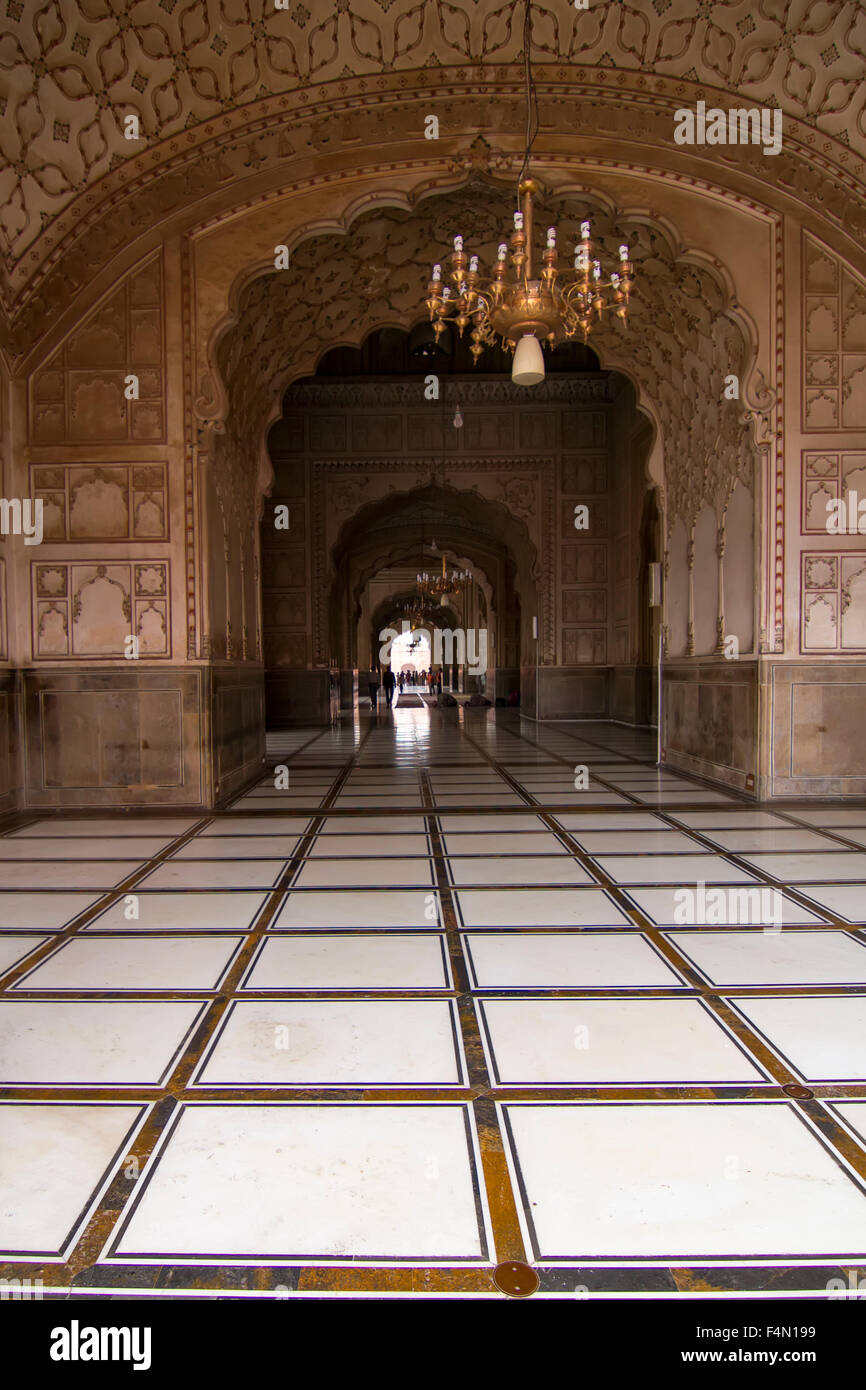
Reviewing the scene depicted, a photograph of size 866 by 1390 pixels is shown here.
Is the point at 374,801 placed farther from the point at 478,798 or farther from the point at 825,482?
the point at 825,482

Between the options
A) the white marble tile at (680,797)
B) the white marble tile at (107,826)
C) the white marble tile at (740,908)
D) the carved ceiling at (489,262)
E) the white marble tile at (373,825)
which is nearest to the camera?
the white marble tile at (740,908)

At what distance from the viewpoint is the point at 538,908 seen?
10.2 feet

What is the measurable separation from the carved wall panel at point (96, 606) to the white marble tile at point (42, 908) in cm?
228

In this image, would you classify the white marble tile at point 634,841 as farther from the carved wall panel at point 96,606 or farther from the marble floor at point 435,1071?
the carved wall panel at point 96,606

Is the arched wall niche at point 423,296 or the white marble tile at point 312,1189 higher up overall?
the arched wall niche at point 423,296

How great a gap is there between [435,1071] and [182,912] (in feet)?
5.13

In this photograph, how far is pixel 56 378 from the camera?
5.30m

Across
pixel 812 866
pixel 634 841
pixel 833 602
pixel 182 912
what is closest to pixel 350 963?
pixel 182 912

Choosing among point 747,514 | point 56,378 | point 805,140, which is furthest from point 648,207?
point 56,378

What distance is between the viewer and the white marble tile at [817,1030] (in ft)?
6.01

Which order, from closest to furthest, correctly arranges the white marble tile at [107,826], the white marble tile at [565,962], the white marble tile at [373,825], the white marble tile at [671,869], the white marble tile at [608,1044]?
the white marble tile at [608,1044]
the white marble tile at [565,962]
the white marble tile at [671,869]
the white marble tile at [373,825]
the white marble tile at [107,826]

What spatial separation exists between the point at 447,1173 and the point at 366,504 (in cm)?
1126

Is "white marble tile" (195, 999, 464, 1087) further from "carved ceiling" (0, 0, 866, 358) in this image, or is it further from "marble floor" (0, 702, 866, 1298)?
"carved ceiling" (0, 0, 866, 358)

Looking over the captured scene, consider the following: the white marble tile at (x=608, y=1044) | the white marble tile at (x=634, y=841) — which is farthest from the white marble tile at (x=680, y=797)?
the white marble tile at (x=608, y=1044)
